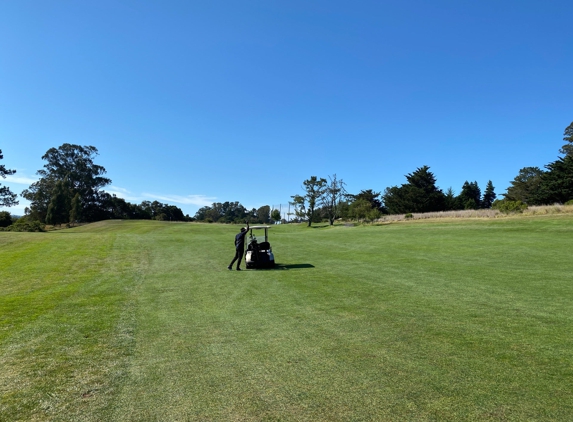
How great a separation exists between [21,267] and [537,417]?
59.1 feet

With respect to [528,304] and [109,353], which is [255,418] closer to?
[109,353]

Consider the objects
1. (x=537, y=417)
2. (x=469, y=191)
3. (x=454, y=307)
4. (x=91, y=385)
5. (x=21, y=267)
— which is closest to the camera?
(x=537, y=417)

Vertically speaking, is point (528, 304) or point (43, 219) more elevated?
point (43, 219)

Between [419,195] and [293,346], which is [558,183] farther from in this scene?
[293,346]

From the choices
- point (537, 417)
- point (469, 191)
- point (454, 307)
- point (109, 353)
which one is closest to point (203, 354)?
point (109, 353)

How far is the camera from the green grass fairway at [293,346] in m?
3.73

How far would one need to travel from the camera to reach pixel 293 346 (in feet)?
18.2

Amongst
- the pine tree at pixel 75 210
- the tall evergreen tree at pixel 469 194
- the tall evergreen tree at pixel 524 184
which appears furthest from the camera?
the tall evergreen tree at pixel 469 194

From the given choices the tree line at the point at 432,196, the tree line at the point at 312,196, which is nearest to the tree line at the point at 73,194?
the tree line at the point at 312,196

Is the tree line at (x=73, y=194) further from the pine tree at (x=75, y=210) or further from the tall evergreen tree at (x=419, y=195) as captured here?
the tall evergreen tree at (x=419, y=195)

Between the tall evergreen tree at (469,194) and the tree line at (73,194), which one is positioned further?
the tall evergreen tree at (469,194)

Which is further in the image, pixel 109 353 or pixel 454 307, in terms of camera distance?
pixel 454 307

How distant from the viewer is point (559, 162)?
2092 inches

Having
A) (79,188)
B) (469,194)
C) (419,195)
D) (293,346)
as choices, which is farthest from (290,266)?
(469,194)
